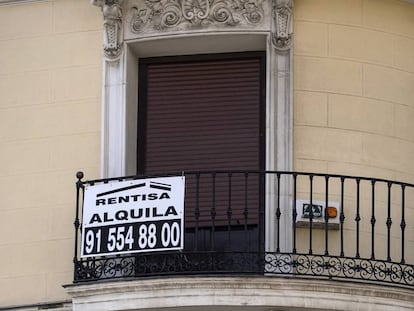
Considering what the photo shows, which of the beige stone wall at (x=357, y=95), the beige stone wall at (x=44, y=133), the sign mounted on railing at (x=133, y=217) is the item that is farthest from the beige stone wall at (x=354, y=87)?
the beige stone wall at (x=44, y=133)

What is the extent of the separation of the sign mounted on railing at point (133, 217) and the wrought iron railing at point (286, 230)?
0.38 ft

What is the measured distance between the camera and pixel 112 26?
64.2ft

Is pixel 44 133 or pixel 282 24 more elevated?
pixel 282 24

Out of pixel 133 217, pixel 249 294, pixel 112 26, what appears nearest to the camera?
pixel 249 294

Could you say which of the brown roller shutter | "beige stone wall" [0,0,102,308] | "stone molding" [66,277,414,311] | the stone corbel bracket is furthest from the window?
"stone molding" [66,277,414,311]

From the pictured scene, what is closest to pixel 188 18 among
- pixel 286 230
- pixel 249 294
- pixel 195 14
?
pixel 195 14

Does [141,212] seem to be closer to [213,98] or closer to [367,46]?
[213,98]

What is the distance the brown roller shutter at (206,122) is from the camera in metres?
19.1

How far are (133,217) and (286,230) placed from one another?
1604 mm

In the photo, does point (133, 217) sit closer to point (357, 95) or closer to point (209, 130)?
point (209, 130)

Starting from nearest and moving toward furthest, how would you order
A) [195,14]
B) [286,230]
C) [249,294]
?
[249,294]
[286,230]
[195,14]

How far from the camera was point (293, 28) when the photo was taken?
19.4 metres

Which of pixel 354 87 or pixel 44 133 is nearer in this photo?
pixel 354 87

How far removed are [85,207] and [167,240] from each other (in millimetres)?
1026
